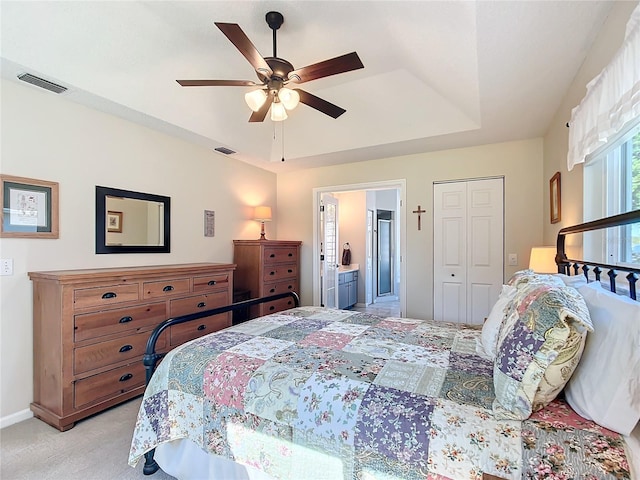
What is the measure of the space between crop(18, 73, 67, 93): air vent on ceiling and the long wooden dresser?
142 cm

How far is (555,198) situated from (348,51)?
2.28 m

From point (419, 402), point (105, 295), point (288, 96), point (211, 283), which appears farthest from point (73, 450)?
point (288, 96)

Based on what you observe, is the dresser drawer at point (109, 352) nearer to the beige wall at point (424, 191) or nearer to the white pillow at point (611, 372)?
the beige wall at point (424, 191)

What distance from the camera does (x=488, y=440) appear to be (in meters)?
1.01

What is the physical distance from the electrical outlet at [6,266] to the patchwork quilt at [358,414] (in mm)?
1604

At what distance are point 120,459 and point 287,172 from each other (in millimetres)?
4092

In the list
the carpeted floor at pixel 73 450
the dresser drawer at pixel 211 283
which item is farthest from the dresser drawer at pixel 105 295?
the carpeted floor at pixel 73 450

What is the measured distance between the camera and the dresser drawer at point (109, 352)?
2346 mm

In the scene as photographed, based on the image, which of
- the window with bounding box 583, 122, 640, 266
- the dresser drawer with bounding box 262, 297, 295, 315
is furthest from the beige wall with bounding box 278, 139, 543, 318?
the window with bounding box 583, 122, 640, 266

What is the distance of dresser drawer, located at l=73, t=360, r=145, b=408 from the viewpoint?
2.36 metres

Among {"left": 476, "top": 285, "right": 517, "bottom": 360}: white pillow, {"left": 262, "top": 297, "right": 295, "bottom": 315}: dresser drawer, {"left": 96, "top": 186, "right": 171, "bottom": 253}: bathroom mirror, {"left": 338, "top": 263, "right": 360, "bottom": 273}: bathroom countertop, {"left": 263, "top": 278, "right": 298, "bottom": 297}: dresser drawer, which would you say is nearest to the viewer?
{"left": 476, "top": 285, "right": 517, "bottom": 360}: white pillow

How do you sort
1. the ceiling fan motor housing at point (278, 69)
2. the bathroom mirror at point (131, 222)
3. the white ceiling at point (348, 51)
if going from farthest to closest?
1. the bathroom mirror at point (131, 222)
2. the ceiling fan motor housing at point (278, 69)
3. the white ceiling at point (348, 51)

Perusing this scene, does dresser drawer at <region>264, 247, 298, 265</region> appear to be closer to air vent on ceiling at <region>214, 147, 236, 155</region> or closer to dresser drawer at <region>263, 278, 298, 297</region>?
dresser drawer at <region>263, 278, 298, 297</region>

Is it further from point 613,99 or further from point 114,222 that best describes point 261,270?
point 613,99
